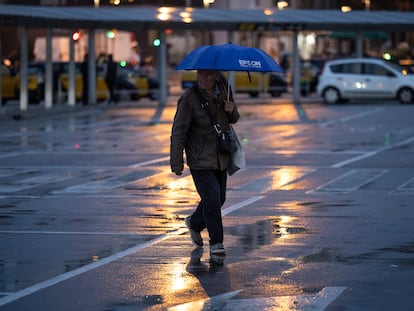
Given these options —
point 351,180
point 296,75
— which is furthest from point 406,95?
point 351,180

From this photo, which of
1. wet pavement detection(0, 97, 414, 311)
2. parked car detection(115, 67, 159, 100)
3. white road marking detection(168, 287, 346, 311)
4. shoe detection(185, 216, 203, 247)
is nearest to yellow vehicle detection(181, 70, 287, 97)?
parked car detection(115, 67, 159, 100)

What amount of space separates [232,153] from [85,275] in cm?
185

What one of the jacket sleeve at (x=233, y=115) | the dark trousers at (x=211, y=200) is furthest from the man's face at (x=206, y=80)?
the dark trousers at (x=211, y=200)

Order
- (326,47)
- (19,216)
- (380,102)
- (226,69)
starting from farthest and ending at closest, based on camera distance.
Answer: (326,47) → (380,102) → (19,216) → (226,69)

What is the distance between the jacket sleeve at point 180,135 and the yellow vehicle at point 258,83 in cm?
3725

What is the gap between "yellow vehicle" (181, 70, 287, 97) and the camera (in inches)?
1912

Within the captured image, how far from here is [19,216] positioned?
13609mm

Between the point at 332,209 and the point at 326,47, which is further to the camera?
the point at 326,47

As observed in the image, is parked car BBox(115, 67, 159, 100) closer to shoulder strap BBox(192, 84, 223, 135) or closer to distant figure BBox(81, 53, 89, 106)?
distant figure BBox(81, 53, 89, 106)

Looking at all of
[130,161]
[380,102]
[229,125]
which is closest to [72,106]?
[380,102]

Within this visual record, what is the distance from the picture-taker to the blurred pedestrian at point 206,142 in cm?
1058

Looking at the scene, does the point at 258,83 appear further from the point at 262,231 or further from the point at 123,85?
the point at 262,231

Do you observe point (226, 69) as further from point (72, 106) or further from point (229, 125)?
point (72, 106)

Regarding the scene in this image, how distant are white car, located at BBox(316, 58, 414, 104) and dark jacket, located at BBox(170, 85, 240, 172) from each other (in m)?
30.6
